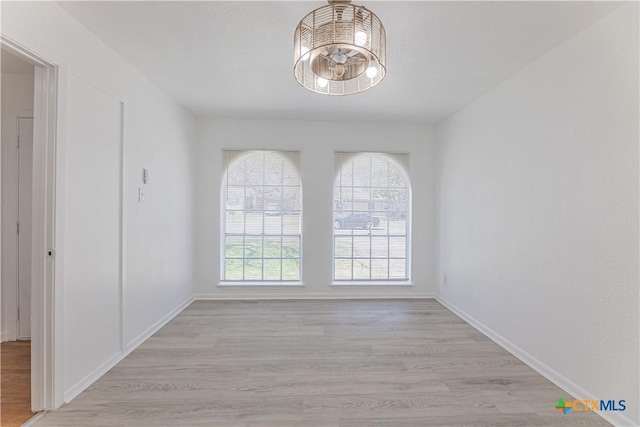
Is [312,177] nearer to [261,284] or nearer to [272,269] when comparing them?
[272,269]

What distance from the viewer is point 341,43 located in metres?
1.44

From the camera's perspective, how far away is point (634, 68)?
1.77m

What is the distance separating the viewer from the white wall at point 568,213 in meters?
1.82

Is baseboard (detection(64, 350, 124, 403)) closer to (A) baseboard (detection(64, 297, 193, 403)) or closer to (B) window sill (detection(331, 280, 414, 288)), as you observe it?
(A) baseboard (detection(64, 297, 193, 403))

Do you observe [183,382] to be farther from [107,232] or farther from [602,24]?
[602,24]

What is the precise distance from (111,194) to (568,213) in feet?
11.7

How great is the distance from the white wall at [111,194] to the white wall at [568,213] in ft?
11.6

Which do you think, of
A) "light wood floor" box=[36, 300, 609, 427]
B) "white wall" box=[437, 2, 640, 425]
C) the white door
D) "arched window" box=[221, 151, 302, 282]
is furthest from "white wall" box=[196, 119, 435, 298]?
the white door

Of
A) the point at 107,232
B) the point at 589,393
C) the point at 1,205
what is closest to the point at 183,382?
the point at 107,232

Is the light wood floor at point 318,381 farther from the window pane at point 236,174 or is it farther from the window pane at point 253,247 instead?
the window pane at point 236,174

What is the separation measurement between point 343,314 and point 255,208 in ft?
6.35

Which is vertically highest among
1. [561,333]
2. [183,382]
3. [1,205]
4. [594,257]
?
[1,205]

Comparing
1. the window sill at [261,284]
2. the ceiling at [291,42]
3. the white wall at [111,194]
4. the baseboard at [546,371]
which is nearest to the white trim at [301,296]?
the window sill at [261,284]

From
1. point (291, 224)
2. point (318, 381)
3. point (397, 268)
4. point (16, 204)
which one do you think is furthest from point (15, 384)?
point (397, 268)
